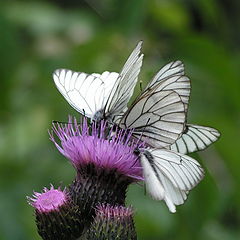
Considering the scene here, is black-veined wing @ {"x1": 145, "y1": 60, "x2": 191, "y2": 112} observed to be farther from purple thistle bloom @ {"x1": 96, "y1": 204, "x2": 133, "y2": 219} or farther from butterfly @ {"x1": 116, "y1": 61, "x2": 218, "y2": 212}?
purple thistle bloom @ {"x1": 96, "y1": 204, "x2": 133, "y2": 219}

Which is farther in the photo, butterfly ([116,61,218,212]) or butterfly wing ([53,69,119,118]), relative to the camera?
butterfly wing ([53,69,119,118])

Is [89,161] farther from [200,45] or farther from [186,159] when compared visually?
[200,45]

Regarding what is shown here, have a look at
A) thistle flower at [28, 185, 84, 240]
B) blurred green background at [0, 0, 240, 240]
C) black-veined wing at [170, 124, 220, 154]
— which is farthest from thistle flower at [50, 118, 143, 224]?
blurred green background at [0, 0, 240, 240]

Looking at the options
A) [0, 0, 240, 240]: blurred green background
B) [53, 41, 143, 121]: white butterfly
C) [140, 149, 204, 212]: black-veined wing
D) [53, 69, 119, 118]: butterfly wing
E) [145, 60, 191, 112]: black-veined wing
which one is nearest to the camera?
[140, 149, 204, 212]: black-veined wing

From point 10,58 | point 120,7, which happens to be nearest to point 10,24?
point 10,58

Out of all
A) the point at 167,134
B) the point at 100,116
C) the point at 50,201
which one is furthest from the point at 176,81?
the point at 50,201

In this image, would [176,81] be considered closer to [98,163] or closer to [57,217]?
[98,163]
